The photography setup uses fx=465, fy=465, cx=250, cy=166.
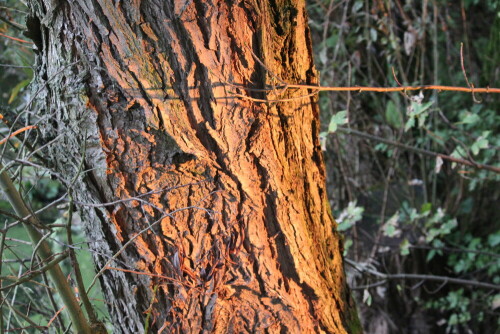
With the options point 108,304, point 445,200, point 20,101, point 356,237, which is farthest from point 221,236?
point 445,200

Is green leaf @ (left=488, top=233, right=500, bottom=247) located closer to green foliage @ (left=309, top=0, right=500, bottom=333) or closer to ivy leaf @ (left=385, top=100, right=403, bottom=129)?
green foliage @ (left=309, top=0, right=500, bottom=333)

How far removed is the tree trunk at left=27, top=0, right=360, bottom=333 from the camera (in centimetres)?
116

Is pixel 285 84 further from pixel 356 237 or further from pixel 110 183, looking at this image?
pixel 356 237

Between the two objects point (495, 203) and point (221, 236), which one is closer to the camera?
point (221, 236)

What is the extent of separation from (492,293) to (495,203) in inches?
23.6

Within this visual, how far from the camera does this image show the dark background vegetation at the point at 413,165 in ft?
9.97

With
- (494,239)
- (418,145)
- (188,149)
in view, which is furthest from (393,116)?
(188,149)

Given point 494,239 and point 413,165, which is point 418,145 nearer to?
point 413,165

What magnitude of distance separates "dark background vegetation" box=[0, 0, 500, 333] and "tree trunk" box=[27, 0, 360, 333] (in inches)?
61.2

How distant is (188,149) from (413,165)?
103 inches

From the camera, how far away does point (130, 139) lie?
119 centimetres

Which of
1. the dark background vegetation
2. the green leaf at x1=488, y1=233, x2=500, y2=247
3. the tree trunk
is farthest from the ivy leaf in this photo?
the tree trunk

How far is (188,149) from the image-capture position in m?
1.20

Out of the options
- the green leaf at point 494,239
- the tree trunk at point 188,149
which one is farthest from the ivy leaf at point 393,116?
the tree trunk at point 188,149
